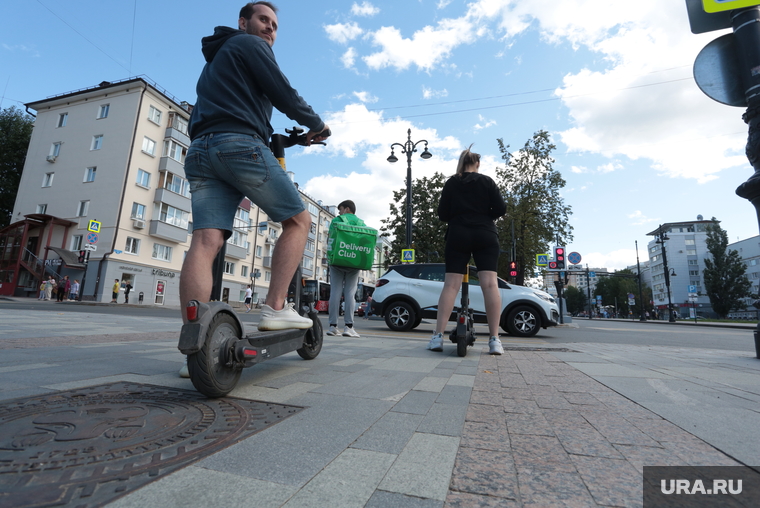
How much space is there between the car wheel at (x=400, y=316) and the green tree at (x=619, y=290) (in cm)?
8340

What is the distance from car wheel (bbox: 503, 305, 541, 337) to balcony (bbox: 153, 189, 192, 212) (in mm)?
30459

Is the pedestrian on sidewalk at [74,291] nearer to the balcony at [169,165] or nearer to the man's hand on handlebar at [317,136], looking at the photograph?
the balcony at [169,165]

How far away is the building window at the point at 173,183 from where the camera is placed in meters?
32.5

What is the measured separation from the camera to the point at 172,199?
32750 millimetres

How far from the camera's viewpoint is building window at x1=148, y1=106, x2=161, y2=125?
31850mm

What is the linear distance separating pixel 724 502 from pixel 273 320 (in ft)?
7.18

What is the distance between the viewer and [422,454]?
1304 millimetres

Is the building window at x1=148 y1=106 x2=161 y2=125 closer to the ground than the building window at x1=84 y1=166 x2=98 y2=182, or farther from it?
farther from it

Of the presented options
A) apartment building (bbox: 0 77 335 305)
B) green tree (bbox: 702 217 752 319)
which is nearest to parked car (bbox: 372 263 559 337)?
apartment building (bbox: 0 77 335 305)

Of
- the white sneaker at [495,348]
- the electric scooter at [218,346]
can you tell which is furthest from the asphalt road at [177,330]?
the white sneaker at [495,348]

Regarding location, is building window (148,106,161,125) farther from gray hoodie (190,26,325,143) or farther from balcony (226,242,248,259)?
gray hoodie (190,26,325,143)

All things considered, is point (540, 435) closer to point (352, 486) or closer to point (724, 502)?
point (724, 502)

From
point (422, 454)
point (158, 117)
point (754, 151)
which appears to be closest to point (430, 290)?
point (754, 151)

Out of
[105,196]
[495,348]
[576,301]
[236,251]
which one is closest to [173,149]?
[105,196]
